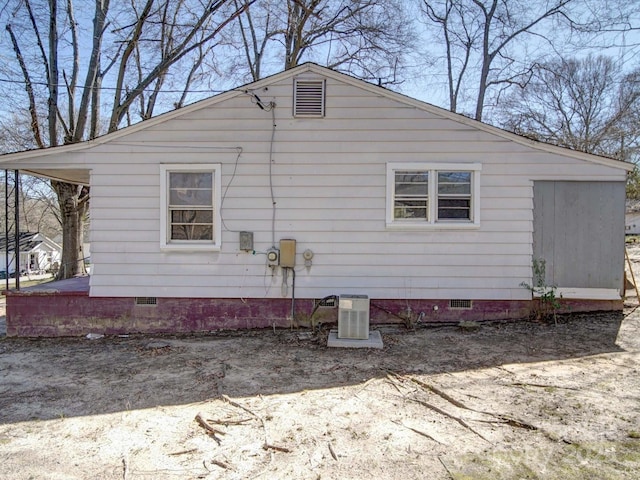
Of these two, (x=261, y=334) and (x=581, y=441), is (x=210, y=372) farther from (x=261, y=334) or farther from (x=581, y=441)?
(x=581, y=441)

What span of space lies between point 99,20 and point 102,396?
463 inches

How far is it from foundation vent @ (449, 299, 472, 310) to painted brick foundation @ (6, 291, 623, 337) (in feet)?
0.15

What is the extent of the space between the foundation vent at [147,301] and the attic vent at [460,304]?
464 centimetres

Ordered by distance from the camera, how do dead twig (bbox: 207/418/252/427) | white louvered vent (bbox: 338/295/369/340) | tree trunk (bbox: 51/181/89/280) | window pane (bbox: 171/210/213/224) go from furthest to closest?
tree trunk (bbox: 51/181/89/280) < window pane (bbox: 171/210/213/224) < white louvered vent (bbox: 338/295/369/340) < dead twig (bbox: 207/418/252/427)

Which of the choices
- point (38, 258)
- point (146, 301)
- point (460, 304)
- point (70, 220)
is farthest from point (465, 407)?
point (38, 258)

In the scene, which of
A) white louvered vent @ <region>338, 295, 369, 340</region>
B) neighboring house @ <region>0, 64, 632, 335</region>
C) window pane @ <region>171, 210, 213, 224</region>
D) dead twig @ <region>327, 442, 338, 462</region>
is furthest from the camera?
window pane @ <region>171, 210, 213, 224</region>

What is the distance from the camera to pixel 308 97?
619cm

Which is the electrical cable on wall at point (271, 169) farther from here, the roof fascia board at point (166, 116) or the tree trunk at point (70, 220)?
the tree trunk at point (70, 220)

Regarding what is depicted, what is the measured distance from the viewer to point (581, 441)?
291cm

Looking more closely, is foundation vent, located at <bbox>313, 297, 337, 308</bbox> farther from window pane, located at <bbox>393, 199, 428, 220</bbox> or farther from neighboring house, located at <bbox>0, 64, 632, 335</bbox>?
window pane, located at <bbox>393, 199, 428, 220</bbox>

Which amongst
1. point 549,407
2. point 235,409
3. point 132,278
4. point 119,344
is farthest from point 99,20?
point 549,407

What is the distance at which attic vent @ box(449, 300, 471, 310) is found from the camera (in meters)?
6.24

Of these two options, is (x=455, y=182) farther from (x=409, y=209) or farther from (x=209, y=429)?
(x=209, y=429)

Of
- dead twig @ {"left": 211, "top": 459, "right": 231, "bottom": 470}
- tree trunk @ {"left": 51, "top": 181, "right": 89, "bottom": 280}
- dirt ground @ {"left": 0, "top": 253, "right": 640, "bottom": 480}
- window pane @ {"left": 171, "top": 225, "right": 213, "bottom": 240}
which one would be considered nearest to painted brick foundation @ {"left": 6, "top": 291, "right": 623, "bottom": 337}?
dirt ground @ {"left": 0, "top": 253, "right": 640, "bottom": 480}
